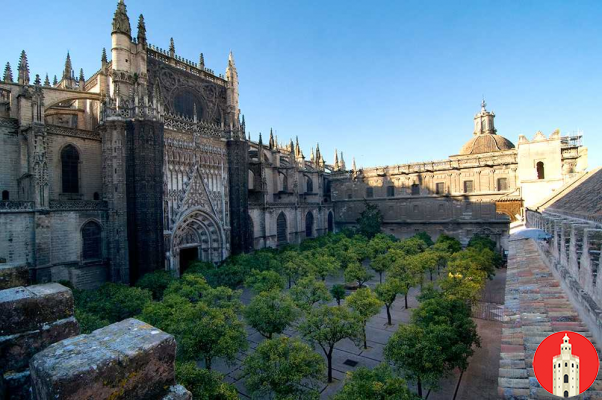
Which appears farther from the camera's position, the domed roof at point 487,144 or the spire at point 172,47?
the domed roof at point 487,144

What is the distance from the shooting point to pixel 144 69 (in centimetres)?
2738

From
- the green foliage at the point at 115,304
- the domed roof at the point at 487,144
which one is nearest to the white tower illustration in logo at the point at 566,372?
the green foliage at the point at 115,304

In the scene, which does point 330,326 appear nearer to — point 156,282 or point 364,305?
point 364,305

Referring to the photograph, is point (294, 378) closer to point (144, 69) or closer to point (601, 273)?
point (601, 273)

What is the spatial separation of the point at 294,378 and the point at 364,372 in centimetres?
211

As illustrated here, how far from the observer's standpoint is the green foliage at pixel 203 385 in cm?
789

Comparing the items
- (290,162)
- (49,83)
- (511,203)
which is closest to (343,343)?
(511,203)

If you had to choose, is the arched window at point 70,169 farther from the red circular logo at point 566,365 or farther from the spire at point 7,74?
the red circular logo at point 566,365

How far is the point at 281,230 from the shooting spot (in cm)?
4172

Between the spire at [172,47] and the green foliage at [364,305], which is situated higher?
the spire at [172,47]

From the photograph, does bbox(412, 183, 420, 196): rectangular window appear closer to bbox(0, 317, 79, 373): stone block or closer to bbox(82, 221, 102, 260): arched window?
bbox(82, 221, 102, 260): arched window

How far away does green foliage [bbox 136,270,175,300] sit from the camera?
20.8 m

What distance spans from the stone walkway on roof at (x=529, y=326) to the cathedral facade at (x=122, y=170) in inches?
919

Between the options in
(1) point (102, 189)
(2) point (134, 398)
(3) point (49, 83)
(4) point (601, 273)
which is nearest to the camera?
(2) point (134, 398)
